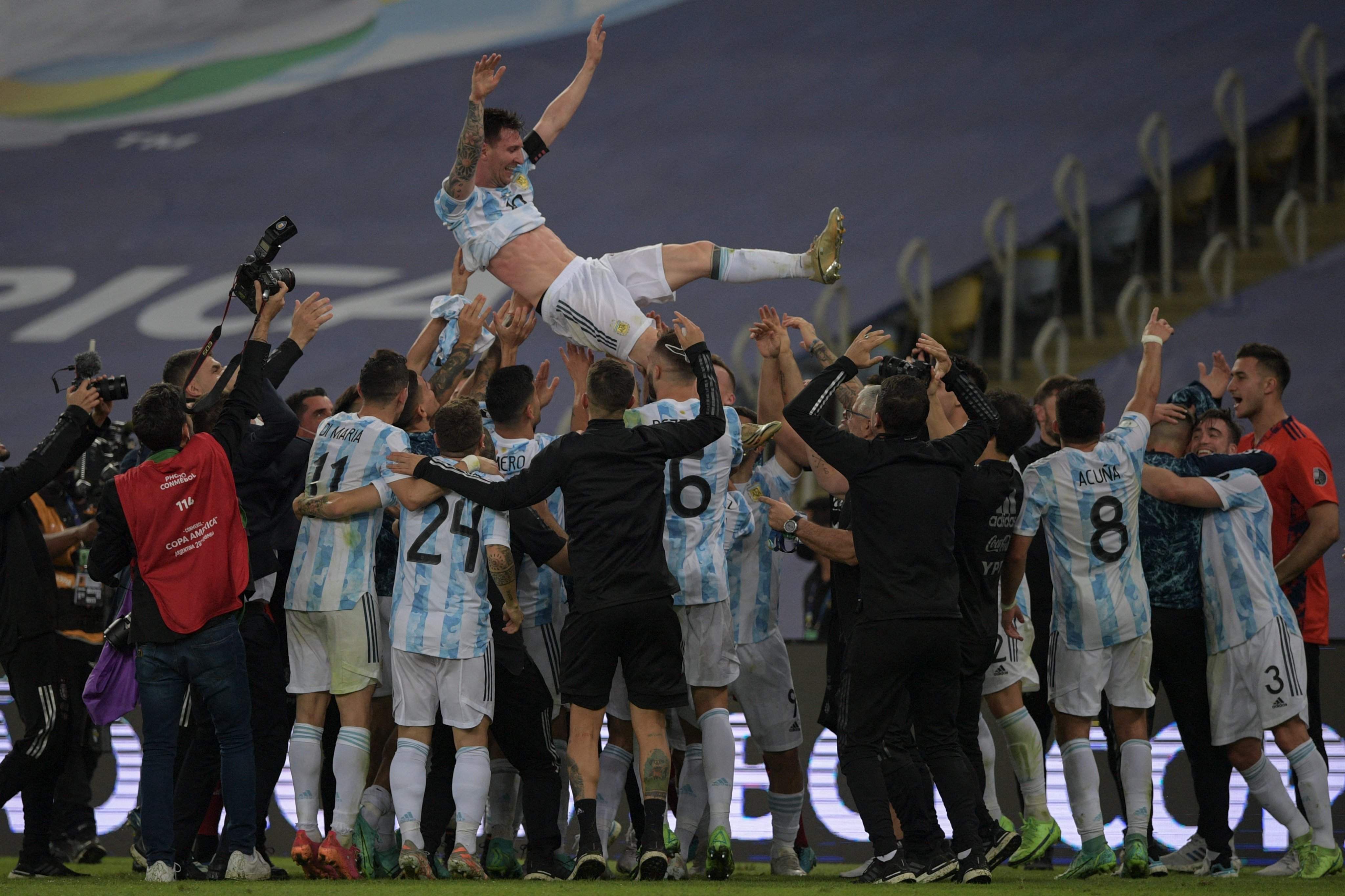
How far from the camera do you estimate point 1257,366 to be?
633cm

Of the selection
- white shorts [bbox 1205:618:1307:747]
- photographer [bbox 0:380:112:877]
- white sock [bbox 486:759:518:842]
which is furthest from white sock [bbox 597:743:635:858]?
white shorts [bbox 1205:618:1307:747]

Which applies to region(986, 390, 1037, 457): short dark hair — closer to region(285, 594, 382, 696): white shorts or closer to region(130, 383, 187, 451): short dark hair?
region(285, 594, 382, 696): white shorts

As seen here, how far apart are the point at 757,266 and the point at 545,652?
183 centimetres

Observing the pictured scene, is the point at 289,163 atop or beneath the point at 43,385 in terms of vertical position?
atop

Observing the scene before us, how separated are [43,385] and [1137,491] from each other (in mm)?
10121

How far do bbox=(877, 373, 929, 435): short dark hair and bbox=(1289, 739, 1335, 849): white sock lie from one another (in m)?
2.31

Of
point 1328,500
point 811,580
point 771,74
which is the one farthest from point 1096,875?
point 771,74

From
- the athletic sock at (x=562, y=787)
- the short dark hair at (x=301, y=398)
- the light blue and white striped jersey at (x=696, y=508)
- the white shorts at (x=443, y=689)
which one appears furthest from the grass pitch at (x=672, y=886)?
the short dark hair at (x=301, y=398)

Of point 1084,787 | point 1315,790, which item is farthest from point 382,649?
point 1315,790

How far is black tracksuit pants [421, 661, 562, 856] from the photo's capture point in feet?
17.6

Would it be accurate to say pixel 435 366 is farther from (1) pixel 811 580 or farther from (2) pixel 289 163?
(2) pixel 289 163

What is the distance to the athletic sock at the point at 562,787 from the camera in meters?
5.62

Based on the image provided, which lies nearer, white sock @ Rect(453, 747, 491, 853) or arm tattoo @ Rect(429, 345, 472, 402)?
white sock @ Rect(453, 747, 491, 853)

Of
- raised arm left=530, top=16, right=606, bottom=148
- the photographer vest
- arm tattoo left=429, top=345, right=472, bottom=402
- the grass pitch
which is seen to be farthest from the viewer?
arm tattoo left=429, top=345, right=472, bottom=402
